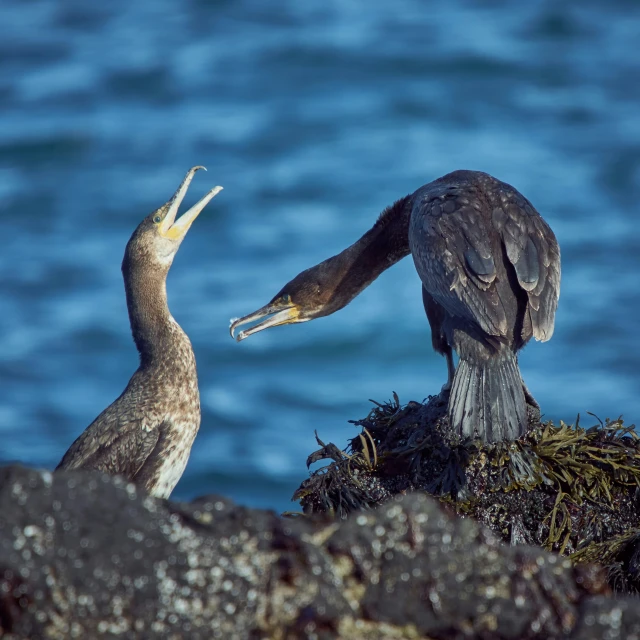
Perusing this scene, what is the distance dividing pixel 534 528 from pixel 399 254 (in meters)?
2.50

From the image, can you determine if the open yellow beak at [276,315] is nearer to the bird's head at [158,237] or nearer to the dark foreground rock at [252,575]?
the bird's head at [158,237]

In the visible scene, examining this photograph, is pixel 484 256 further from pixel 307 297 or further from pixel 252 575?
pixel 252 575

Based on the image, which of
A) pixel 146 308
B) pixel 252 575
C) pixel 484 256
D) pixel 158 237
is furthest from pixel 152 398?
pixel 252 575

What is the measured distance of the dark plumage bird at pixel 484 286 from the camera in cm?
423

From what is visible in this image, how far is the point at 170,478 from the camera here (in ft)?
17.3

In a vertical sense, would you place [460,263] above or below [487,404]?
above

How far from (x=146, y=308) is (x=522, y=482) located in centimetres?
261

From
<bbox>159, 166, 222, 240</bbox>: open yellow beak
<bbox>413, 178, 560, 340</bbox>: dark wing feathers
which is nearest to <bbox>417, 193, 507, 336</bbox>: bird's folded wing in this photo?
<bbox>413, 178, 560, 340</bbox>: dark wing feathers

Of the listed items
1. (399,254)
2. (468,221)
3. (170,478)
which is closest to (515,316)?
(468,221)

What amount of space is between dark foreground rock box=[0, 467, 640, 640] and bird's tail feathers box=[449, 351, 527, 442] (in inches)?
76.1

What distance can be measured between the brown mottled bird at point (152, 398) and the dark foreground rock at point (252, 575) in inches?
107

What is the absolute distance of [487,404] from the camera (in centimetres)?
420

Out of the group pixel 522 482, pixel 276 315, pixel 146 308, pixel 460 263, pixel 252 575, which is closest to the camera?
pixel 252 575

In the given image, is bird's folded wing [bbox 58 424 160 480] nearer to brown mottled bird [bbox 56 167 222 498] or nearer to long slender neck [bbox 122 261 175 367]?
brown mottled bird [bbox 56 167 222 498]
